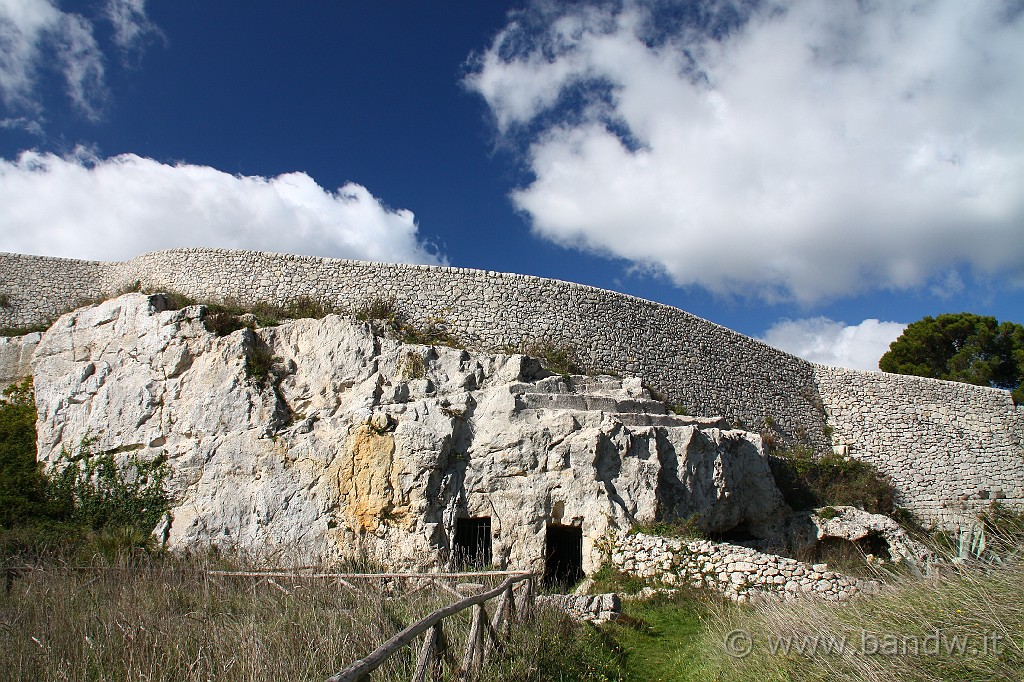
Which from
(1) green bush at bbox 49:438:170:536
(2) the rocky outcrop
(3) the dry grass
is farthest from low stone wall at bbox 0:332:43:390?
(2) the rocky outcrop

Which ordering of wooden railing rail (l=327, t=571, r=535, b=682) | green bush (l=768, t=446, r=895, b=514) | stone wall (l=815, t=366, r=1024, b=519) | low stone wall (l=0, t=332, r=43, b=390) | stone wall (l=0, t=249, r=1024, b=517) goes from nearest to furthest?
wooden railing rail (l=327, t=571, r=535, b=682), low stone wall (l=0, t=332, r=43, b=390), stone wall (l=0, t=249, r=1024, b=517), green bush (l=768, t=446, r=895, b=514), stone wall (l=815, t=366, r=1024, b=519)

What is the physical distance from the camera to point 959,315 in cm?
3053

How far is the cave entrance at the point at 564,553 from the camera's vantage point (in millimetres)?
12938

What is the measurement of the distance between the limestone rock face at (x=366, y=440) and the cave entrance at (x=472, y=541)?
0.32m

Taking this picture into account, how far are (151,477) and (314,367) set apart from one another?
4.37m

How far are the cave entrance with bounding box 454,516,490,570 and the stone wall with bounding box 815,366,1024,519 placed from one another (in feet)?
47.8

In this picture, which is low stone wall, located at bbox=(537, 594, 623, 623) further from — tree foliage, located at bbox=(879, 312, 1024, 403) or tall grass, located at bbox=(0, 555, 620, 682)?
tree foliage, located at bbox=(879, 312, 1024, 403)

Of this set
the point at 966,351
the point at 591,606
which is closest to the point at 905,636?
the point at 591,606

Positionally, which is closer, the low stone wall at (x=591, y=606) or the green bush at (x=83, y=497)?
the low stone wall at (x=591, y=606)

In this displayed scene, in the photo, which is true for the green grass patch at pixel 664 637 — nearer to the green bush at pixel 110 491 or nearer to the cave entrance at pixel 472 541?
the cave entrance at pixel 472 541

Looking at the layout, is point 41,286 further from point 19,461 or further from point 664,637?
point 664,637

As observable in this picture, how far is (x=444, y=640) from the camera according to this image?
5500mm

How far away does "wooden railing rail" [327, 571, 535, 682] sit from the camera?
3998 mm

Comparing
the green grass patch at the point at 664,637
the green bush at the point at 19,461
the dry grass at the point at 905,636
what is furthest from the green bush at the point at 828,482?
the green bush at the point at 19,461
